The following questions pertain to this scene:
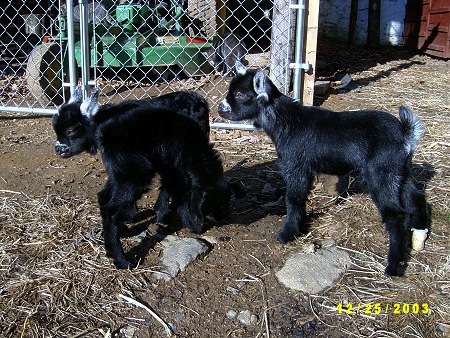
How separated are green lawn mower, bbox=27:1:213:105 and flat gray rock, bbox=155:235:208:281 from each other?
3.95 m

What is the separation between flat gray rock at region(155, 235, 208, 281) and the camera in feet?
10.4

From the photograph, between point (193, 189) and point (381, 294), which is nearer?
point (381, 294)

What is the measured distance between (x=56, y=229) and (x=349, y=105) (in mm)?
4420

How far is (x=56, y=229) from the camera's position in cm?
361

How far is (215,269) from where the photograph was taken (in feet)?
10.7

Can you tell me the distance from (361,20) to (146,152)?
42.4 ft

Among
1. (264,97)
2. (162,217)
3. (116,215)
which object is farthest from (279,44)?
(116,215)

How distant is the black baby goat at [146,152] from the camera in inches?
125

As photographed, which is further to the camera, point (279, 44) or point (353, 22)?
point (353, 22)

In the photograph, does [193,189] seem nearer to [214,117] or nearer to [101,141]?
[101,141]

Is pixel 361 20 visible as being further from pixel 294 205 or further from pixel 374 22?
pixel 294 205

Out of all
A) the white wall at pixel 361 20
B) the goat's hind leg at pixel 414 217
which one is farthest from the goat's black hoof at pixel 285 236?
the white wall at pixel 361 20

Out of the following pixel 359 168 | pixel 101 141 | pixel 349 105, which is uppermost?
pixel 101 141

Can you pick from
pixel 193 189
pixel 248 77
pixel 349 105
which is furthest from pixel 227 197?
pixel 349 105
